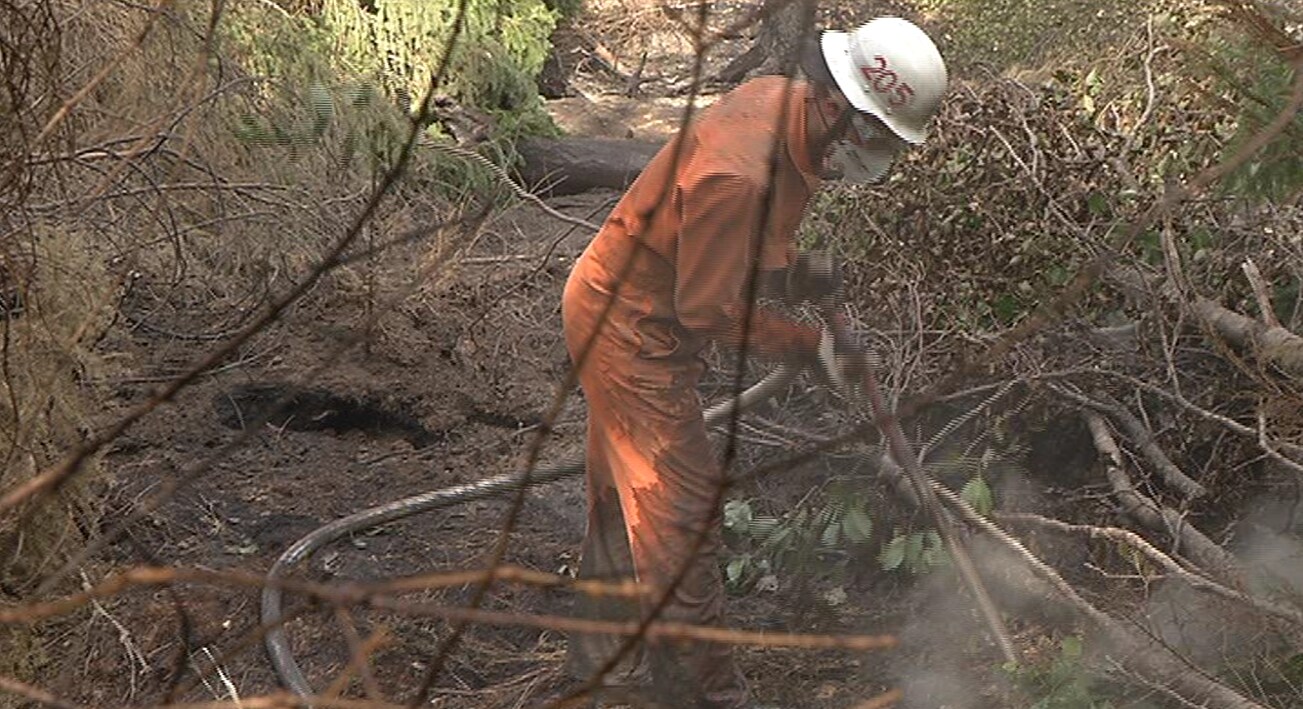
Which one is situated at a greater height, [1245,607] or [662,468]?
[662,468]

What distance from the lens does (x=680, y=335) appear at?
429 centimetres

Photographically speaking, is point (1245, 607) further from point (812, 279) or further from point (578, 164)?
point (578, 164)

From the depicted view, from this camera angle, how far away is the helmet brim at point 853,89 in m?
4.07

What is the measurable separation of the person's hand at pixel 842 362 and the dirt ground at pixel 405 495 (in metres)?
1.12

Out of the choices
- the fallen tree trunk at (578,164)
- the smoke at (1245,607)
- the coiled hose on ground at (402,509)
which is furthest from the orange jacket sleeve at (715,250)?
the fallen tree trunk at (578,164)

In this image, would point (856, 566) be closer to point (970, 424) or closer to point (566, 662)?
point (970, 424)

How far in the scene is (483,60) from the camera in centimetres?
1058

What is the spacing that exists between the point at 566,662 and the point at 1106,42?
5250mm

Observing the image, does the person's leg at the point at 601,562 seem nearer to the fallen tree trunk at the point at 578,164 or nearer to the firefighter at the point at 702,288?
the firefighter at the point at 702,288

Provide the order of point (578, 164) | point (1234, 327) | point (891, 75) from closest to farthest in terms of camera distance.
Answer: point (891, 75)
point (1234, 327)
point (578, 164)

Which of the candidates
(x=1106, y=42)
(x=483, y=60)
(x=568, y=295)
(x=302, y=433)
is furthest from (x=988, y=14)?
(x=568, y=295)

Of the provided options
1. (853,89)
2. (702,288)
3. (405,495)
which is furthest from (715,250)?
(405,495)

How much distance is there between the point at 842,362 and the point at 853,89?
860 millimetres

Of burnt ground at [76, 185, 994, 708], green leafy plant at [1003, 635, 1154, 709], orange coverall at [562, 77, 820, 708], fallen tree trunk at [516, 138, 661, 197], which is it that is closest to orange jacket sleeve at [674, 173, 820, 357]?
orange coverall at [562, 77, 820, 708]
